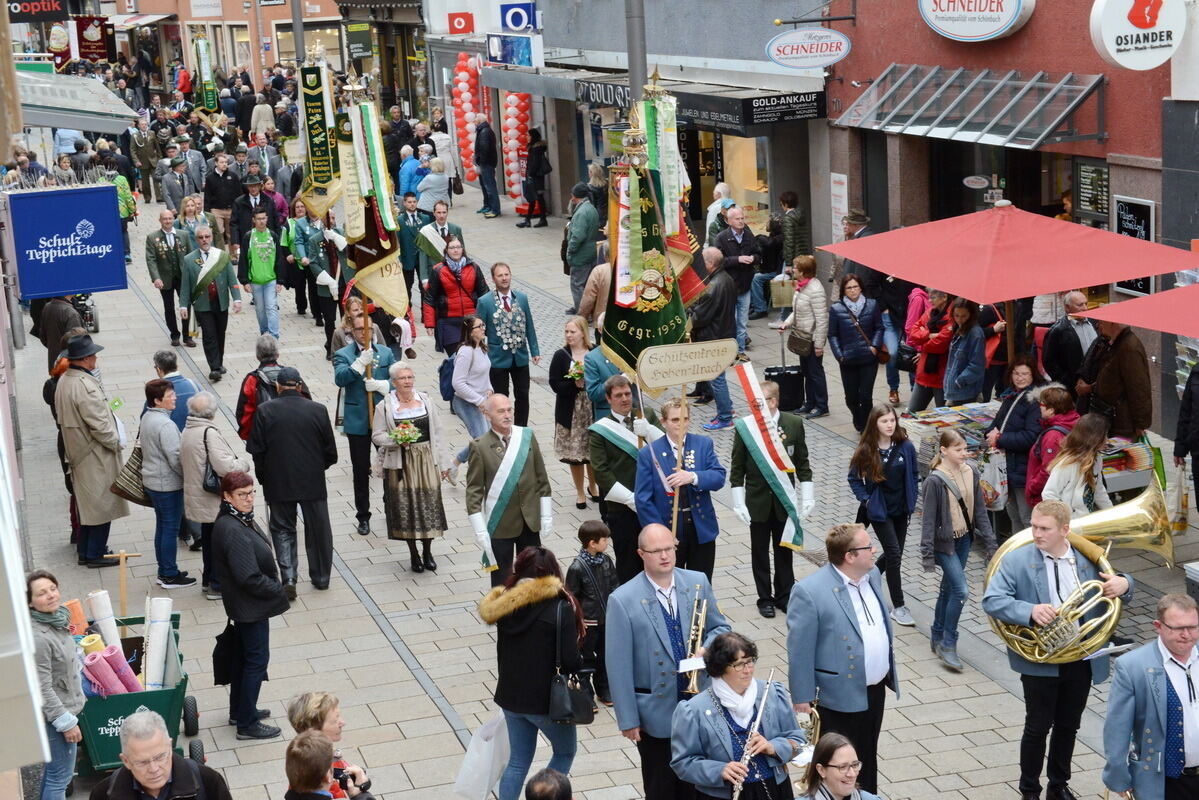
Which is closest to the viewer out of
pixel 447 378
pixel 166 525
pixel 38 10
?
pixel 166 525

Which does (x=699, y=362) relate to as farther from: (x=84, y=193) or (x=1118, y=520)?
(x=84, y=193)

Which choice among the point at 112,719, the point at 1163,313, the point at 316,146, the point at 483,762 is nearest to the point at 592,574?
A: the point at 483,762

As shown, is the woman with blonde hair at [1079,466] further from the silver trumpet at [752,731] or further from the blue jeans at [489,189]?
the blue jeans at [489,189]

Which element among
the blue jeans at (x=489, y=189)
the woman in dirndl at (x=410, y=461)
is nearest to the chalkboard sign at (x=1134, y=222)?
the woman in dirndl at (x=410, y=461)

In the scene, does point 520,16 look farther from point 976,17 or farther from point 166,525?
point 166,525

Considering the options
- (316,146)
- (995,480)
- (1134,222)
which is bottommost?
(995,480)

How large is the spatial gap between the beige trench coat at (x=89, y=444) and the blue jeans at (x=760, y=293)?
929 cm

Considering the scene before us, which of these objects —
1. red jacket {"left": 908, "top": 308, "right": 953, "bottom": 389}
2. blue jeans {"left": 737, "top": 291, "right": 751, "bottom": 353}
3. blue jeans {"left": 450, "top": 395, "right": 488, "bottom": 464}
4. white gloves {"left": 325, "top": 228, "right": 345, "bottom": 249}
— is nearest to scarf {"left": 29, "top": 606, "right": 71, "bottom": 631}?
blue jeans {"left": 450, "top": 395, "right": 488, "bottom": 464}

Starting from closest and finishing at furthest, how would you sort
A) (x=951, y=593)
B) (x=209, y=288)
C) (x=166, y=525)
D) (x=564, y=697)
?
(x=564, y=697) → (x=951, y=593) → (x=166, y=525) → (x=209, y=288)

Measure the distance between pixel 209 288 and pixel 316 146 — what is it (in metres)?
2.38

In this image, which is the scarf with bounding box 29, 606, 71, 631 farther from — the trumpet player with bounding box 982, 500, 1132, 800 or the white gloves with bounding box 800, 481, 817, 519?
the white gloves with bounding box 800, 481, 817, 519

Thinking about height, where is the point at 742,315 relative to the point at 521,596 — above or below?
below

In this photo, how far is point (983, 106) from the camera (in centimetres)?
1753

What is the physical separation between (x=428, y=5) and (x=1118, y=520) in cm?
2919
